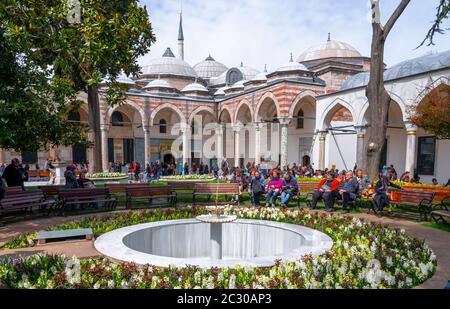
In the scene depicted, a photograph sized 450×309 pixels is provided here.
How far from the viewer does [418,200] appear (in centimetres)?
704

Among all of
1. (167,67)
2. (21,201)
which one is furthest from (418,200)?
(167,67)

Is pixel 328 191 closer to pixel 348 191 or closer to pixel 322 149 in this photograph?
pixel 348 191

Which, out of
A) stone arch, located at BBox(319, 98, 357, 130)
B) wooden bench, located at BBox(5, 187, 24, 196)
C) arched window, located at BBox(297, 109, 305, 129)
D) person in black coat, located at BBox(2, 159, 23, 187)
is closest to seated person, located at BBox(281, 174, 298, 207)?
wooden bench, located at BBox(5, 187, 24, 196)

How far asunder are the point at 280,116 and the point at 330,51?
41.7 ft

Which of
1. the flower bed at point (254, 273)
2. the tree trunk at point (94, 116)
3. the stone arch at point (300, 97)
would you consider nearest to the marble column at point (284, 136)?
the stone arch at point (300, 97)

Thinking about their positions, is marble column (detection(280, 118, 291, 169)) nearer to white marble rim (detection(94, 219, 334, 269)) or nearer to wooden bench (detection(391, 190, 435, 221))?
wooden bench (detection(391, 190, 435, 221))

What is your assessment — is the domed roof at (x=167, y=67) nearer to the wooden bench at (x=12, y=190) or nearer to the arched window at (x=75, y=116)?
the arched window at (x=75, y=116)

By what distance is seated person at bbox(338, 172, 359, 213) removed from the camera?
307 inches

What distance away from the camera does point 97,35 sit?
6059mm

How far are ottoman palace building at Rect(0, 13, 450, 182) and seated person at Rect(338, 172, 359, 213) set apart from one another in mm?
4643

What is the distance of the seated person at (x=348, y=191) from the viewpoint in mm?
7805

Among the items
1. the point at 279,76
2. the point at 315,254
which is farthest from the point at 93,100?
the point at 279,76

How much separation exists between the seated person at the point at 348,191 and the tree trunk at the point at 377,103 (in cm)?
208
